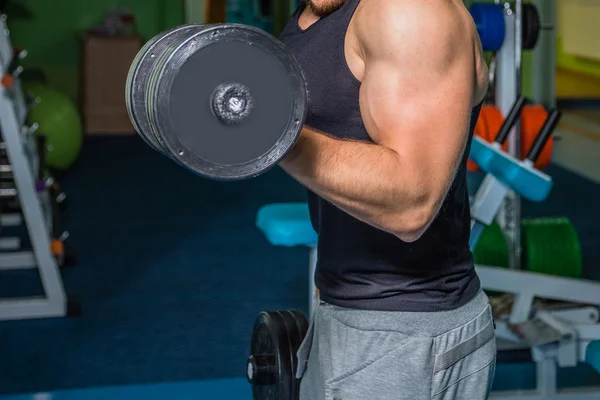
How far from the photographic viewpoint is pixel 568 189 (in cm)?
528

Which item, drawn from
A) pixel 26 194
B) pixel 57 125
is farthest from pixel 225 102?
pixel 57 125

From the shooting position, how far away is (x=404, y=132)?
92 cm

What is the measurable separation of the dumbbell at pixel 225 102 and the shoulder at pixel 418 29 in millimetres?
138

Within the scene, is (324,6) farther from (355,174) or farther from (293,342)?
(293,342)

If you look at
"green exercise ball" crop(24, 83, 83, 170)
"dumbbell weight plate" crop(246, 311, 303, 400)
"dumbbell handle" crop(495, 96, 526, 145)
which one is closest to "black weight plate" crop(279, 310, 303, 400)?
"dumbbell weight plate" crop(246, 311, 303, 400)

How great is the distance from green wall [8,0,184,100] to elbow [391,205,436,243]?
22.8 feet

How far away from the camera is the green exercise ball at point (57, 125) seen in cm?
536

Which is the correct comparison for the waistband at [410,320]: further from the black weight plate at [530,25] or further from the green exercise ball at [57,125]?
the green exercise ball at [57,125]

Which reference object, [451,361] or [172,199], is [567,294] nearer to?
[451,361]

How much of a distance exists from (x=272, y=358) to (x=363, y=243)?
56cm

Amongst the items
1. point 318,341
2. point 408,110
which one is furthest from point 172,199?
point 408,110

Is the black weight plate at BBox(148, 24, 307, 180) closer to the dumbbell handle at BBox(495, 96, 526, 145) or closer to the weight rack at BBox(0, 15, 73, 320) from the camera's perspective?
the dumbbell handle at BBox(495, 96, 526, 145)

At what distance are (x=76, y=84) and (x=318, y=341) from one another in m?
6.82

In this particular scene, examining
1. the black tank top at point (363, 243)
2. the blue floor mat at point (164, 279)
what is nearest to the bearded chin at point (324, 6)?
the black tank top at point (363, 243)
